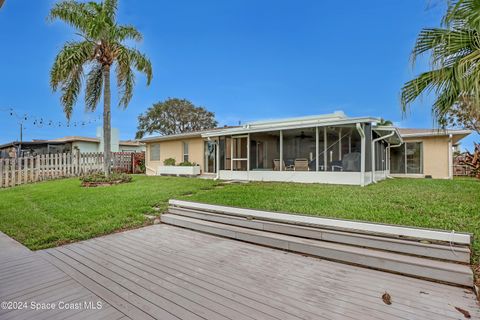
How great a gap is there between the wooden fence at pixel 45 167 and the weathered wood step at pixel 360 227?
13.4m

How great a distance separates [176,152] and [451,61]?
1545 cm

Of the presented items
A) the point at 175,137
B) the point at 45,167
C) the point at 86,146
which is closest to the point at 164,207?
the point at 175,137

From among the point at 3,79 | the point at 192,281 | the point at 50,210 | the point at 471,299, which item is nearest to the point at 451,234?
the point at 471,299

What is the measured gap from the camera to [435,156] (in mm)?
14891

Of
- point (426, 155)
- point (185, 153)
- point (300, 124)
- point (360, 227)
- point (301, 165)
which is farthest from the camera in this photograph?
point (185, 153)

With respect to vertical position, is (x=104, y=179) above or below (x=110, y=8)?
below

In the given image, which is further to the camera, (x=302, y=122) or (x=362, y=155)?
(x=302, y=122)

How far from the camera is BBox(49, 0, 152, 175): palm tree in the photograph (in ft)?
34.5

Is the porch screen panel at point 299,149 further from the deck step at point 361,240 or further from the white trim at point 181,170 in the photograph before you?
the deck step at point 361,240

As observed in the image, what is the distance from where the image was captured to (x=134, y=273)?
3354mm

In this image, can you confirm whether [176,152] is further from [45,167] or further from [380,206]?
[380,206]

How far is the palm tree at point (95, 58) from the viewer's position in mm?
10508

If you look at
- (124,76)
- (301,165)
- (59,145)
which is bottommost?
(301,165)

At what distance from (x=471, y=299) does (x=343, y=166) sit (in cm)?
807
